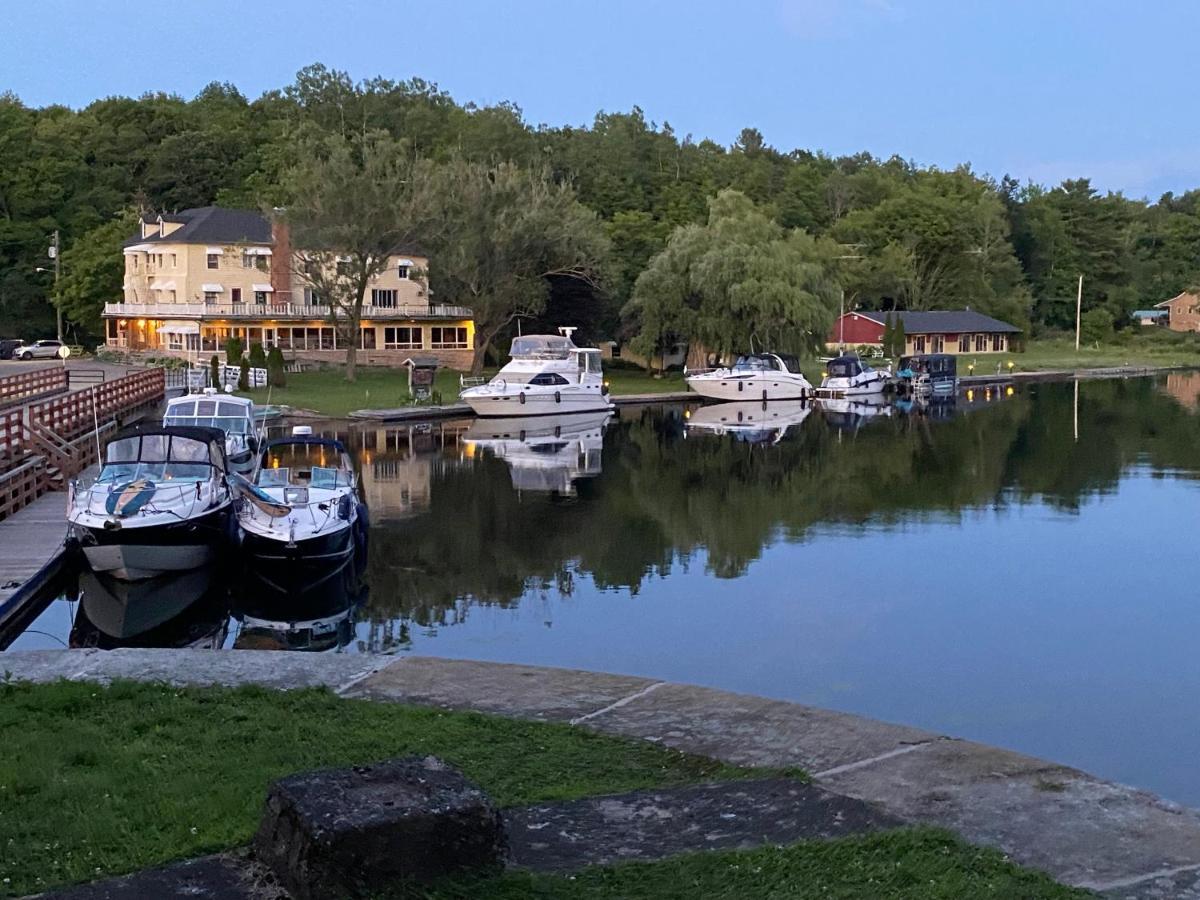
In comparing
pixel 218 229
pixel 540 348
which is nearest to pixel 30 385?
pixel 540 348

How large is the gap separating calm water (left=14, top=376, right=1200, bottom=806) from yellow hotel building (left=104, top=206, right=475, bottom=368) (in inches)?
1393

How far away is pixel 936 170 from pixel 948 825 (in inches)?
5902

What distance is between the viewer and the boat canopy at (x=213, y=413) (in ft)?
109

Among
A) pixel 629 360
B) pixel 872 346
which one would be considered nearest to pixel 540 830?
pixel 629 360

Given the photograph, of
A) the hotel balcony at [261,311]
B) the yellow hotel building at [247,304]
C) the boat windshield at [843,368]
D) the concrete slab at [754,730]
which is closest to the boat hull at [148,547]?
the concrete slab at [754,730]

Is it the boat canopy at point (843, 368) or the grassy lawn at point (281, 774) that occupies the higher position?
the boat canopy at point (843, 368)

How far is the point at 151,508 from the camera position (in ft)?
71.5

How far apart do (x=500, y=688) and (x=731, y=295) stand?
5830 centimetres

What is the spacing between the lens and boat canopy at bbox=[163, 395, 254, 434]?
33312mm

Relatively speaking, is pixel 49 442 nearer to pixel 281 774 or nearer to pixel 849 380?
pixel 281 774

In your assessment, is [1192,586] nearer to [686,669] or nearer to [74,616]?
[686,669]

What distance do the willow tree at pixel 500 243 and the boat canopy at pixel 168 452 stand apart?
40.3 meters

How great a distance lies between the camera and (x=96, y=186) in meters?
102

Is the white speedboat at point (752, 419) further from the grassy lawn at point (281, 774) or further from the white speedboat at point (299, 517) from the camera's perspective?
the grassy lawn at point (281, 774)
